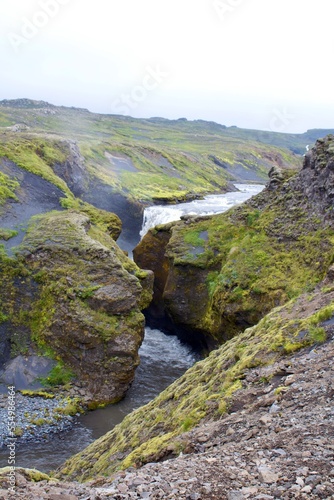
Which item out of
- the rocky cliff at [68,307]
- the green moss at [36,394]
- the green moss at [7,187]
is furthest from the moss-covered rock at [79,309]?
the green moss at [7,187]

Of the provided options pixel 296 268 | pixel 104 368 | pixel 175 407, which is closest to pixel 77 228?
pixel 104 368

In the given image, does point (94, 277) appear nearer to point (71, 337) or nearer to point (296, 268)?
point (71, 337)

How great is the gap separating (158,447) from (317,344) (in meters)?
4.43

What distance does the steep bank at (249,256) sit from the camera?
22062 mm

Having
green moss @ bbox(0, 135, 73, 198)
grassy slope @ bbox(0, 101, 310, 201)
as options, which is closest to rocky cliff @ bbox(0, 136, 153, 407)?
green moss @ bbox(0, 135, 73, 198)

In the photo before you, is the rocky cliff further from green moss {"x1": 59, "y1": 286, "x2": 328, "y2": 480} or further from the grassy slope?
the grassy slope

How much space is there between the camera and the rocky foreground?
20.9ft

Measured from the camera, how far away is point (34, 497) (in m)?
6.88

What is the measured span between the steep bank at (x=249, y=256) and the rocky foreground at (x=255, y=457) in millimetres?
10701

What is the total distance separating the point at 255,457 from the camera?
7.22 m

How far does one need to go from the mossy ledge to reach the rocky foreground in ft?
2.08

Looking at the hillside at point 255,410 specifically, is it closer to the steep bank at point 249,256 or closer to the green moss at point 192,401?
the green moss at point 192,401

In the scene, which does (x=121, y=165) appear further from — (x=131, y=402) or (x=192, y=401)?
(x=192, y=401)

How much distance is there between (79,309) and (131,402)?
511cm
